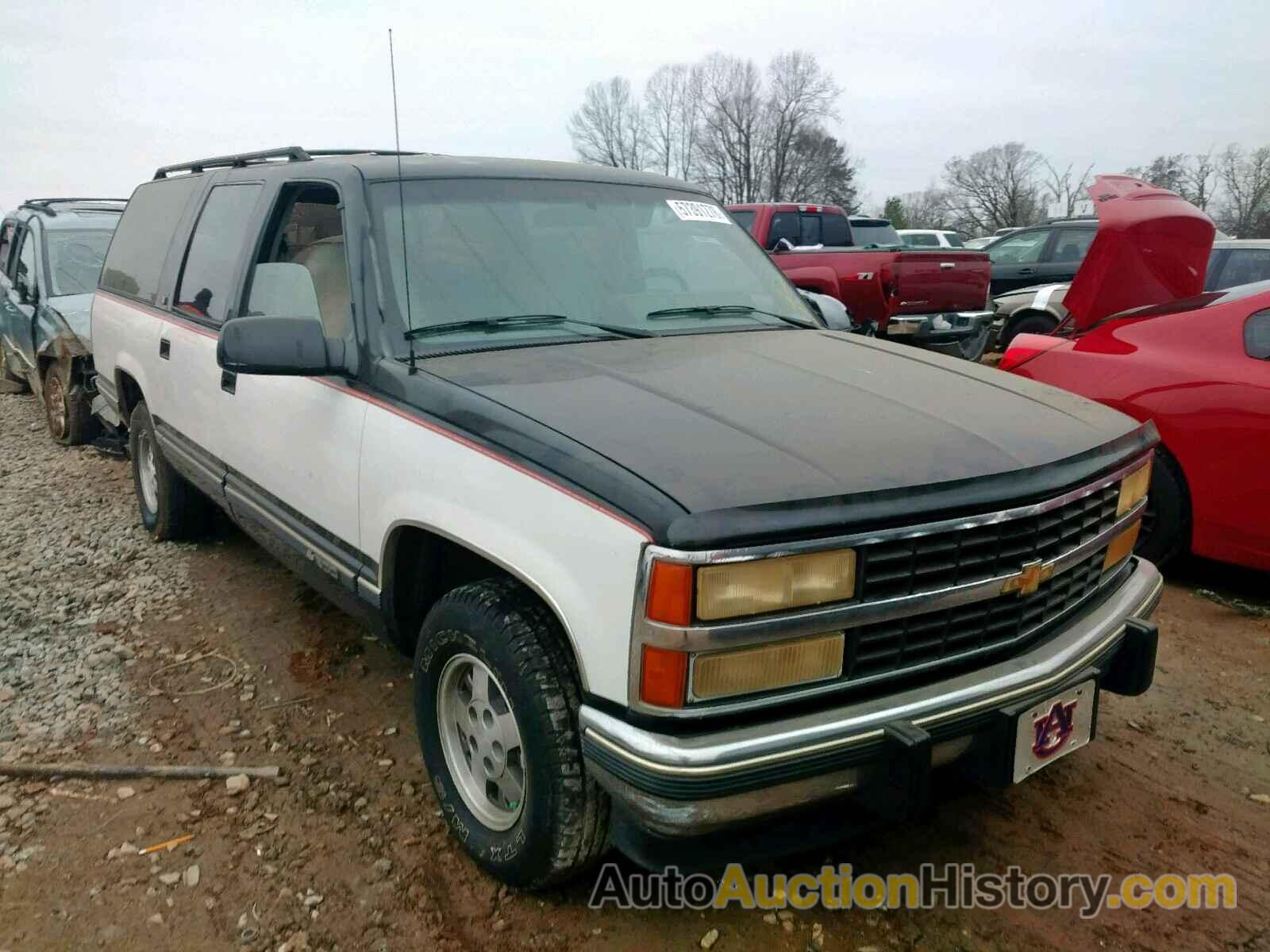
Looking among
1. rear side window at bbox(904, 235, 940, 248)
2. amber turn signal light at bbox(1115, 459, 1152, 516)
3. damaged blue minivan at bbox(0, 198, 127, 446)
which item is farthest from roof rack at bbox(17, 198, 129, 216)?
rear side window at bbox(904, 235, 940, 248)

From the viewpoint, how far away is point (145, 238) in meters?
4.91

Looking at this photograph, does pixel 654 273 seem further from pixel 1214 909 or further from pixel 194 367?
pixel 1214 909

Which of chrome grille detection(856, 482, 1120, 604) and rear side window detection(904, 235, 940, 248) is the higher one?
rear side window detection(904, 235, 940, 248)

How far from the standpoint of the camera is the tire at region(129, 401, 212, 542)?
4852 mm

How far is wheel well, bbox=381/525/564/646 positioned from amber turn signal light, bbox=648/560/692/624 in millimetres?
860

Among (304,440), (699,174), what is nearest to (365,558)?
(304,440)

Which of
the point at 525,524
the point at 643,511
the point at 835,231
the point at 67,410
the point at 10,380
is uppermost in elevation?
the point at 835,231

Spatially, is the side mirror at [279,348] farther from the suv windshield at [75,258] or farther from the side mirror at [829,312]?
the suv windshield at [75,258]

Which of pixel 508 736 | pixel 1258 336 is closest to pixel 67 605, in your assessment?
pixel 508 736

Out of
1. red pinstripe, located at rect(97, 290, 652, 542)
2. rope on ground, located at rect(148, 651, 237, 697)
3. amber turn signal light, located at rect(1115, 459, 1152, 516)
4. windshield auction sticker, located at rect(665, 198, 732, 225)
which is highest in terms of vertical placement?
windshield auction sticker, located at rect(665, 198, 732, 225)

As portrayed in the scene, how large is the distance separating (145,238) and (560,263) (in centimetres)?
290

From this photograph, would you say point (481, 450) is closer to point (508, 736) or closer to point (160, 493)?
point (508, 736)

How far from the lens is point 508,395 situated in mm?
2416

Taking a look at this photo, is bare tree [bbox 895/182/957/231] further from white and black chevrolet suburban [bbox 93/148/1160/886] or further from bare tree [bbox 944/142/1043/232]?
white and black chevrolet suburban [bbox 93/148/1160/886]
